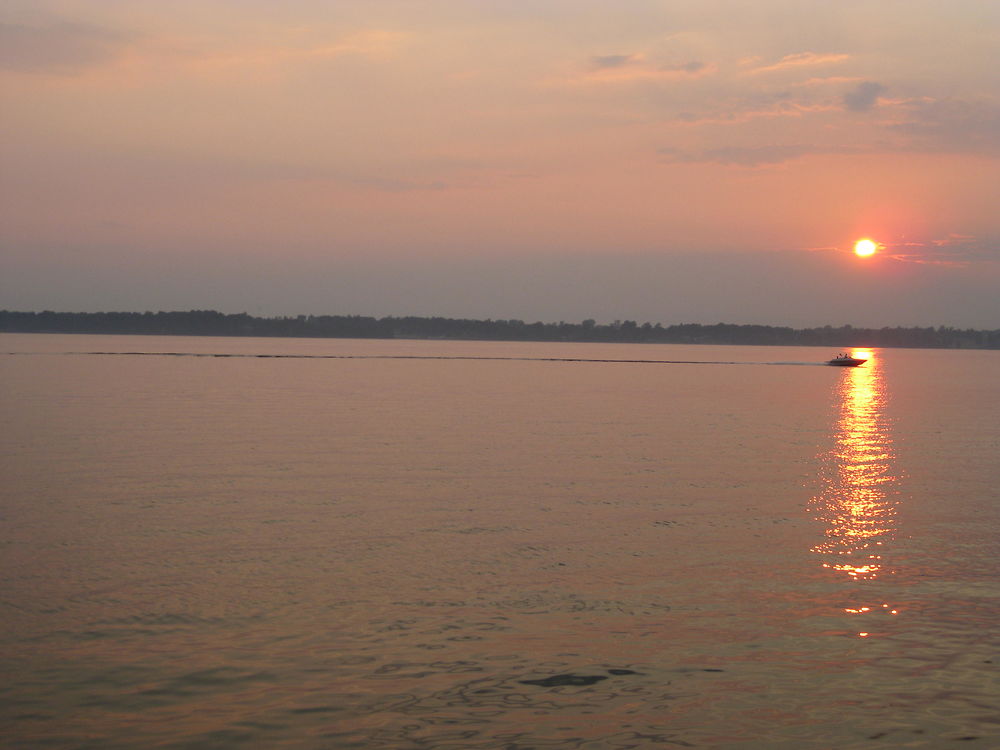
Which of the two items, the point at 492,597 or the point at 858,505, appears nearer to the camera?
the point at 492,597

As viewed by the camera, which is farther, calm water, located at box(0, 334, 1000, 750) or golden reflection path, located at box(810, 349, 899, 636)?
golden reflection path, located at box(810, 349, 899, 636)

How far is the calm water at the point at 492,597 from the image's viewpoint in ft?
48.7

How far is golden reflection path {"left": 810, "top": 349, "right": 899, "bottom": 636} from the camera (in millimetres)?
25188

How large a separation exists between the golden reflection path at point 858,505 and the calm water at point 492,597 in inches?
7.7

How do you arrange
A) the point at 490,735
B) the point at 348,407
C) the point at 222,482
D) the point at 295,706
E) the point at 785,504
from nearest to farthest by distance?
the point at 490,735 → the point at 295,706 → the point at 785,504 → the point at 222,482 → the point at 348,407

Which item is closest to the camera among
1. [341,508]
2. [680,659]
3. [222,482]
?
[680,659]

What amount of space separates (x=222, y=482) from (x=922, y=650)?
26.2 meters

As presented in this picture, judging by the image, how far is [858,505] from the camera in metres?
35.2

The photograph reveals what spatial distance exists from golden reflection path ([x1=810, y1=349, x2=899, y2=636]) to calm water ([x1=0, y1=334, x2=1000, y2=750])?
19 centimetres

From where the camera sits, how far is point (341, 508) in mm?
32219

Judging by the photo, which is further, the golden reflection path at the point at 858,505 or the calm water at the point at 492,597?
the golden reflection path at the point at 858,505

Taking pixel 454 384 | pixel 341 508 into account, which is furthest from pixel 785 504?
pixel 454 384

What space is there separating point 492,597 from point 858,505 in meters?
18.4

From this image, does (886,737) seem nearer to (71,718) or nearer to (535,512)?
(71,718)
